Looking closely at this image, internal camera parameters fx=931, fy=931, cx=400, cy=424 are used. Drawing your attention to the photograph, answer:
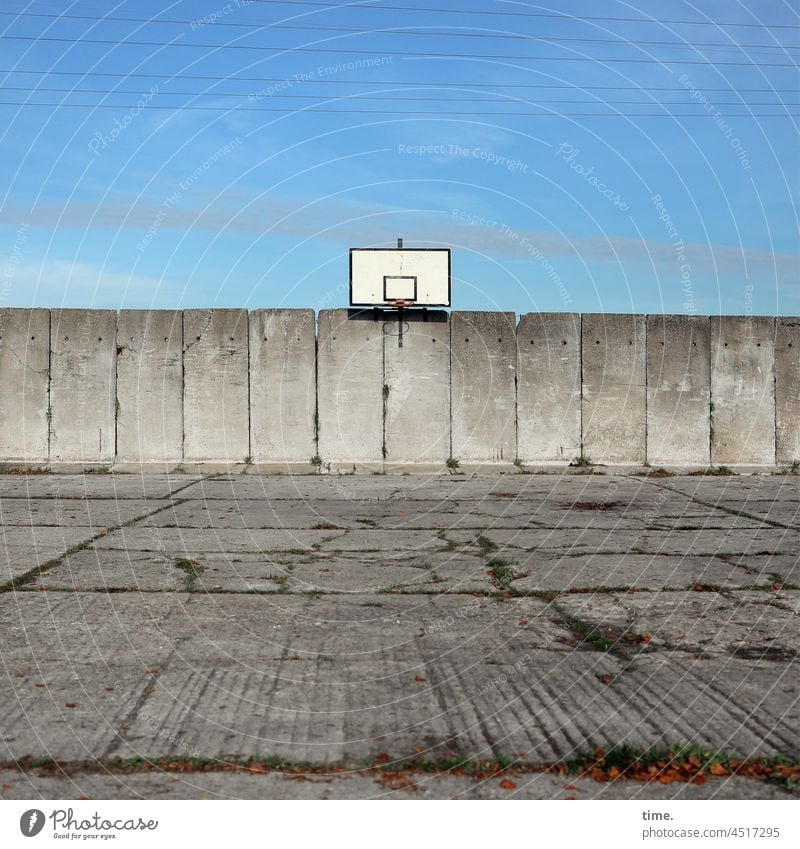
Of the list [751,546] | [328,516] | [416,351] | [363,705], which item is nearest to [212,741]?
A: [363,705]

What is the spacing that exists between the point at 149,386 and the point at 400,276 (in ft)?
11.6

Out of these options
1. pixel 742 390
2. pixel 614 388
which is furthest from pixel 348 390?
pixel 742 390

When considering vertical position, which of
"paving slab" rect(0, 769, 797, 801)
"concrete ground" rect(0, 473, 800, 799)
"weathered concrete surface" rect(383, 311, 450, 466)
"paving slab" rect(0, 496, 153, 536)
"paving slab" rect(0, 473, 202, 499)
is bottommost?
"paving slab" rect(0, 769, 797, 801)

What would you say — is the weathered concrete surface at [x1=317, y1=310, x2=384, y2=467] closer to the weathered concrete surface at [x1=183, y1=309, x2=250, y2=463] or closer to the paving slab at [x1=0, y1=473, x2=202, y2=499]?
the weathered concrete surface at [x1=183, y1=309, x2=250, y2=463]

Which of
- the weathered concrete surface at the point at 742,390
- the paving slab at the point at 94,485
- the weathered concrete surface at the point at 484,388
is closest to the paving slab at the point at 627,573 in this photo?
the paving slab at the point at 94,485

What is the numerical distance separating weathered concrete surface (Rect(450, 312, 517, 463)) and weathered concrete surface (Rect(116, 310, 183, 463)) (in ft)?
11.3

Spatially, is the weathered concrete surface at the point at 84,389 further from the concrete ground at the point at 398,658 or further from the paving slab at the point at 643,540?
the paving slab at the point at 643,540

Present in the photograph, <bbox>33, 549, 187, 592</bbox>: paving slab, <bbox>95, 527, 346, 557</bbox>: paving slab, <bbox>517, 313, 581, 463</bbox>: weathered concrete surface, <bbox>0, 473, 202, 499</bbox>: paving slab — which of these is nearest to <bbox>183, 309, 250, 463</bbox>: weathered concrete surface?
<bbox>0, 473, 202, 499</bbox>: paving slab

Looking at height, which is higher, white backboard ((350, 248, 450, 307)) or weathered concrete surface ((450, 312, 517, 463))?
white backboard ((350, 248, 450, 307))

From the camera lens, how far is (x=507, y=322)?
11.7 m

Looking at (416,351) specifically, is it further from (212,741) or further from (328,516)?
(212,741)

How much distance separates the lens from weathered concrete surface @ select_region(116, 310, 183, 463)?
11.6 metres

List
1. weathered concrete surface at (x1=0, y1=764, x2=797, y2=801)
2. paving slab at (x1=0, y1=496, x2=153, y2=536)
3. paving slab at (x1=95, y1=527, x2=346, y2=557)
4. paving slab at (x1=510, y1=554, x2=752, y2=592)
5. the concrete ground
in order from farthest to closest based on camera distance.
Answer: paving slab at (x1=0, y1=496, x2=153, y2=536), paving slab at (x1=95, y1=527, x2=346, y2=557), paving slab at (x1=510, y1=554, x2=752, y2=592), the concrete ground, weathered concrete surface at (x1=0, y1=764, x2=797, y2=801)

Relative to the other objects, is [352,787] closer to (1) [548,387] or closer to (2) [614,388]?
(1) [548,387]
